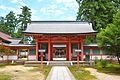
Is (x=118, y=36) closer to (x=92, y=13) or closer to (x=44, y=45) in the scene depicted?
(x=44, y=45)

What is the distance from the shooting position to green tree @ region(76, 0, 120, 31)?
48.6 m

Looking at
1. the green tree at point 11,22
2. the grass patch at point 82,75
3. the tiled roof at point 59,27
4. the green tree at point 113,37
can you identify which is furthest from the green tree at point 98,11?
the green tree at point 11,22

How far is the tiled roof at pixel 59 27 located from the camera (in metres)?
35.9

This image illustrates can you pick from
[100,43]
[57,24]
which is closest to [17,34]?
[57,24]

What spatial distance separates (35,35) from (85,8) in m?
19.1

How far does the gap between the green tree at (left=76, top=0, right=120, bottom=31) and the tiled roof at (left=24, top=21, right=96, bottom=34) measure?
8.88 metres

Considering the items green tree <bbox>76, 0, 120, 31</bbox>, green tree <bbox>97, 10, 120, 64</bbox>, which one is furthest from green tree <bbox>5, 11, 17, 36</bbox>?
green tree <bbox>97, 10, 120, 64</bbox>

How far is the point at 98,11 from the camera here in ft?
164

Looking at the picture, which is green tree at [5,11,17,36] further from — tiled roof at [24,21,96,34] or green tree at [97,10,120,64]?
green tree at [97,10,120,64]

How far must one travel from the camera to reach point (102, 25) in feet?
160

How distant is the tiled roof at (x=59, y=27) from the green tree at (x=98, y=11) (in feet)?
29.1

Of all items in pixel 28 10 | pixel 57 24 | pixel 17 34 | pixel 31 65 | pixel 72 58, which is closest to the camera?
pixel 31 65

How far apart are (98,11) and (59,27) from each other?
1436 cm

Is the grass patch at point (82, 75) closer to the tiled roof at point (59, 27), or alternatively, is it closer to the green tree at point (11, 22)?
the tiled roof at point (59, 27)
